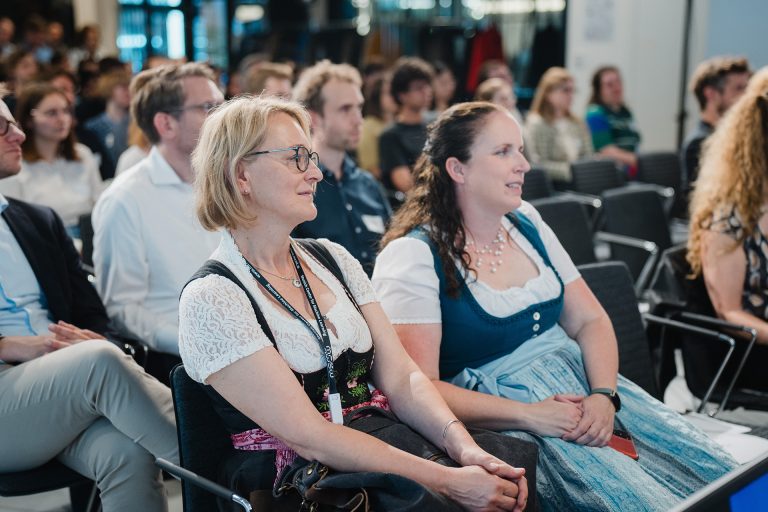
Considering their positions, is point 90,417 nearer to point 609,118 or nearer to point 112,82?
point 112,82

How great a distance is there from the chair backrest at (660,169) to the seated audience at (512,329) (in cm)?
366

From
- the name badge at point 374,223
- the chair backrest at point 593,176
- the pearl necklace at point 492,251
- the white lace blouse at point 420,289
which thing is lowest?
the chair backrest at point 593,176

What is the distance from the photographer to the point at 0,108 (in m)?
2.50

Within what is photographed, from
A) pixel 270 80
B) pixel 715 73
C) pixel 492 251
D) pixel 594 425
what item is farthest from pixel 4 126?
pixel 715 73

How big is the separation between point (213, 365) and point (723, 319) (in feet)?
6.10

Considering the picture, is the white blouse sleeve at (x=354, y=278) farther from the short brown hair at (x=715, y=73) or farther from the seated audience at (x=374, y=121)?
the short brown hair at (x=715, y=73)

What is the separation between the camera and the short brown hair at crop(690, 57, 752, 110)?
222 inches

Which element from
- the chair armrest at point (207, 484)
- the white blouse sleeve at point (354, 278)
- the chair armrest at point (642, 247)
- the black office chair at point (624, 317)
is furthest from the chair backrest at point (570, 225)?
the chair armrest at point (207, 484)

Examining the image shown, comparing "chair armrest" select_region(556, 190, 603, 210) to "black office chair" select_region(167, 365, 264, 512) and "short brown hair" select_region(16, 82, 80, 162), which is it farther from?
"black office chair" select_region(167, 365, 264, 512)

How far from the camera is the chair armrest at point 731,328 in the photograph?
2814 mm

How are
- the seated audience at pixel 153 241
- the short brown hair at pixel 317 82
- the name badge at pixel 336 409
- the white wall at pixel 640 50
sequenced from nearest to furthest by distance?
the name badge at pixel 336 409, the seated audience at pixel 153 241, the short brown hair at pixel 317 82, the white wall at pixel 640 50

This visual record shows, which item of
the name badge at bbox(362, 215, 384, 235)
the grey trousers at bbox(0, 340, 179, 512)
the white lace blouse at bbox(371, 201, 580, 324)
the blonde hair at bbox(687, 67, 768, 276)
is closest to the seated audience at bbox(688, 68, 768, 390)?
the blonde hair at bbox(687, 67, 768, 276)

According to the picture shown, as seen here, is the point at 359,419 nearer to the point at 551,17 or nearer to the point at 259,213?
the point at 259,213

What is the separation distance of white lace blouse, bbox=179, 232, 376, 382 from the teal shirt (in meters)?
5.38
